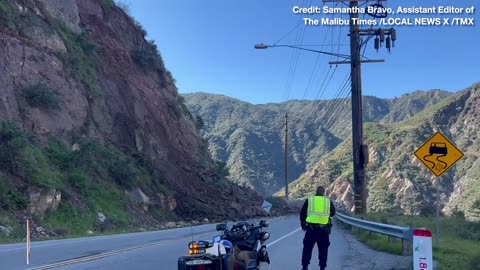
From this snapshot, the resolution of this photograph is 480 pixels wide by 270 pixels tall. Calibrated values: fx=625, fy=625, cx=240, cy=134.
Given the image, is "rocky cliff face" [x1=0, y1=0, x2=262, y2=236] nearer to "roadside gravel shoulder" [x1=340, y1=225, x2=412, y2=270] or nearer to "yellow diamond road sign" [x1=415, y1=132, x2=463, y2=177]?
"roadside gravel shoulder" [x1=340, y1=225, x2=412, y2=270]

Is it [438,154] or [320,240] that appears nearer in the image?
[320,240]

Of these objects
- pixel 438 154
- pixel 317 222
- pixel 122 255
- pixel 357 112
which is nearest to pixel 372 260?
pixel 317 222

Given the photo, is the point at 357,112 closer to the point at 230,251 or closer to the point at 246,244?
the point at 246,244

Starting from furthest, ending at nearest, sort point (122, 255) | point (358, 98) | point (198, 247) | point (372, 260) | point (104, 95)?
point (104, 95), point (358, 98), point (122, 255), point (372, 260), point (198, 247)

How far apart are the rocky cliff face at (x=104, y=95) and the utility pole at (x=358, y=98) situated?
13.5 metres

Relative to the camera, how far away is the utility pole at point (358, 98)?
26938 millimetres

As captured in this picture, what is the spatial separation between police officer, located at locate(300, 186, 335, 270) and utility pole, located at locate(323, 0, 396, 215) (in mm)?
15262

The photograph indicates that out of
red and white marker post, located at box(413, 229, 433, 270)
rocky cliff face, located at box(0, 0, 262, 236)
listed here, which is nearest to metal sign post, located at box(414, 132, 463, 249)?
red and white marker post, located at box(413, 229, 433, 270)

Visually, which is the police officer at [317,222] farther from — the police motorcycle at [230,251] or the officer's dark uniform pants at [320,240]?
the police motorcycle at [230,251]

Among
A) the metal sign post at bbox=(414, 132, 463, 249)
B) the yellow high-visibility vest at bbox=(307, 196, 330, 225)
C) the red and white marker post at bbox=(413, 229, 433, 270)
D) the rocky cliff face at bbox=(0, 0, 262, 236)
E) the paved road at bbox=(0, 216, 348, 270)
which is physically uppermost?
the rocky cliff face at bbox=(0, 0, 262, 236)

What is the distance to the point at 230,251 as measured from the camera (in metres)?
9.58

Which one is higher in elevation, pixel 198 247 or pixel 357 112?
pixel 357 112

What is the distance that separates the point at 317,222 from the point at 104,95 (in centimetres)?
3318

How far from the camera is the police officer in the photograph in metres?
11.5
